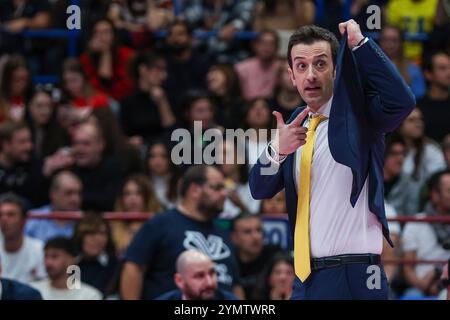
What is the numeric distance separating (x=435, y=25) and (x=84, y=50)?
3.61 m

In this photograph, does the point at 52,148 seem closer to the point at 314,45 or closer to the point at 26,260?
the point at 26,260

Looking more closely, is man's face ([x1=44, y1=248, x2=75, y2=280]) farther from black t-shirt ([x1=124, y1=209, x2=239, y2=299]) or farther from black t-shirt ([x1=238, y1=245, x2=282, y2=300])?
black t-shirt ([x1=238, y1=245, x2=282, y2=300])

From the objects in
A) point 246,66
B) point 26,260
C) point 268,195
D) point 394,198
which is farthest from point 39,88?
point 268,195

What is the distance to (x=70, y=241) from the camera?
8.70 m

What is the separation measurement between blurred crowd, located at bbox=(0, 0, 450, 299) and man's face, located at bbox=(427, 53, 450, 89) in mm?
11

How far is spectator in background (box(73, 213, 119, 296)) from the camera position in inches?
348

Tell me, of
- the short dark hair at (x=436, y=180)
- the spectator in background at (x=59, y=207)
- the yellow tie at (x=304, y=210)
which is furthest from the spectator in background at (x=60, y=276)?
the yellow tie at (x=304, y=210)

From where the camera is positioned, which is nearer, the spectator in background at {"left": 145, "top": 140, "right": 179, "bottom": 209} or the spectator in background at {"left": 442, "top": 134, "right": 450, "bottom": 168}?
the spectator in background at {"left": 442, "top": 134, "right": 450, "bottom": 168}

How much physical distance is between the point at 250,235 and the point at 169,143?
177 cm

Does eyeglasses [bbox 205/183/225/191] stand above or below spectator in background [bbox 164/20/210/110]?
below

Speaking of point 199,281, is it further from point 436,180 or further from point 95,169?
point 95,169

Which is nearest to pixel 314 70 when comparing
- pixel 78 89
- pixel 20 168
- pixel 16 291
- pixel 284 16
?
pixel 16 291

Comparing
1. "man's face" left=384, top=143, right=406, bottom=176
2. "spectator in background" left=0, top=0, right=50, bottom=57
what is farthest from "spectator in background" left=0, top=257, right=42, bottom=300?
"spectator in background" left=0, top=0, right=50, bottom=57

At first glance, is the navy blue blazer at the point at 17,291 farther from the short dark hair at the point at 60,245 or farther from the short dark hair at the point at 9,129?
the short dark hair at the point at 9,129
